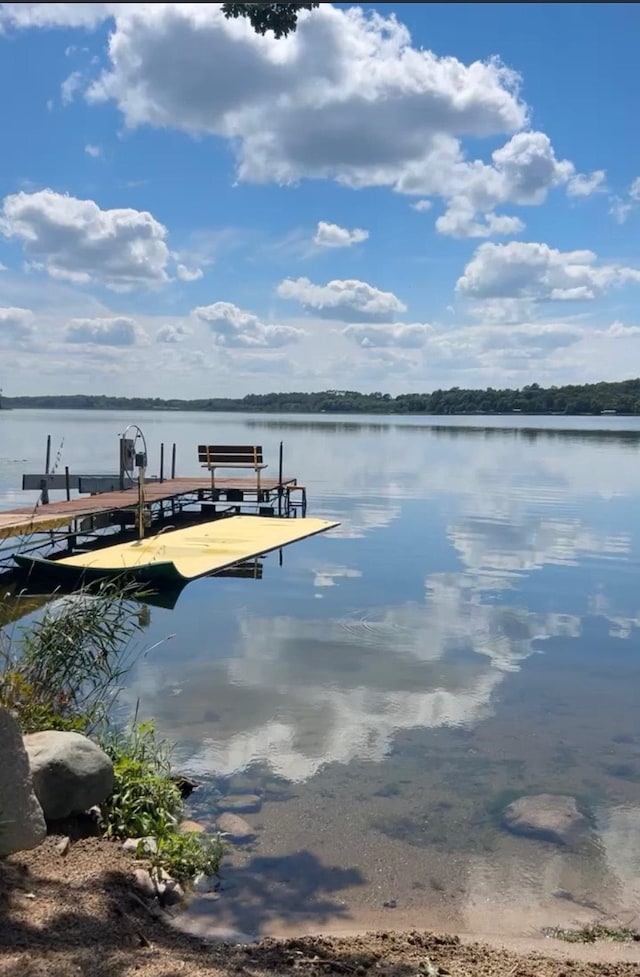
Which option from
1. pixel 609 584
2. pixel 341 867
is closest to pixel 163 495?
pixel 609 584

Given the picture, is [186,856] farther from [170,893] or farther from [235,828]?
[235,828]

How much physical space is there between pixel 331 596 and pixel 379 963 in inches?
393

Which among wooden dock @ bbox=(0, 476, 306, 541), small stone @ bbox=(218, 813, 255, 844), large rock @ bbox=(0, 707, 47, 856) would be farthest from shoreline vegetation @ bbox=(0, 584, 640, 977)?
wooden dock @ bbox=(0, 476, 306, 541)

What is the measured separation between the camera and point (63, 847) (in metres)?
4.75

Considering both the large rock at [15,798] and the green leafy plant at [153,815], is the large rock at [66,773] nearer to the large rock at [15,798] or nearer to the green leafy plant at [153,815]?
the green leafy plant at [153,815]

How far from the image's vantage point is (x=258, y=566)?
16.8 m

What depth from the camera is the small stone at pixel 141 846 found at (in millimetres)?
5035

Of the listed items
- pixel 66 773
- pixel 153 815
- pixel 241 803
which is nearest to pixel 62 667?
pixel 153 815

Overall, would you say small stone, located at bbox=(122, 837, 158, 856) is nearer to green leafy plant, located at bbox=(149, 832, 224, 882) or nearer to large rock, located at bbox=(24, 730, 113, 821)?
green leafy plant, located at bbox=(149, 832, 224, 882)

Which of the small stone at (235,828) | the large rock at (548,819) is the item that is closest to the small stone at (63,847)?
the small stone at (235,828)

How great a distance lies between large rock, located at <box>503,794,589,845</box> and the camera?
5.95 metres

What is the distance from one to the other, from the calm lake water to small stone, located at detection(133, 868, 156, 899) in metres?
0.24

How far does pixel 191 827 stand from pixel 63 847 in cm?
116

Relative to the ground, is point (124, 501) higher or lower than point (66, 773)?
higher
